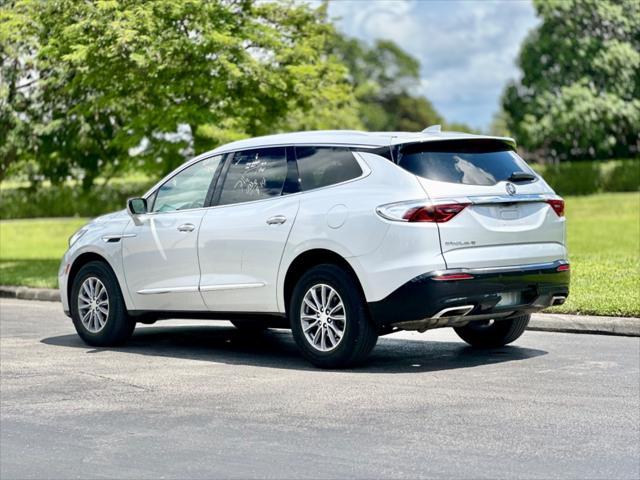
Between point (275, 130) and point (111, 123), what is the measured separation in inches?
146

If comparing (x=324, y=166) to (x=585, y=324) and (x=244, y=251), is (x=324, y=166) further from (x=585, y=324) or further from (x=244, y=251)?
(x=585, y=324)

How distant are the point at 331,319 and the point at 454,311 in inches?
40.3

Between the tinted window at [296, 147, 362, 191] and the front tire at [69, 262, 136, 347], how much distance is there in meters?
2.49

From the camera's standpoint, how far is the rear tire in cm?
1084

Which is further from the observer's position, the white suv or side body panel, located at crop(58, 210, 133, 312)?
side body panel, located at crop(58, 210, 133, 312)

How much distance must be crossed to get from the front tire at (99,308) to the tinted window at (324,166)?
8.18ft

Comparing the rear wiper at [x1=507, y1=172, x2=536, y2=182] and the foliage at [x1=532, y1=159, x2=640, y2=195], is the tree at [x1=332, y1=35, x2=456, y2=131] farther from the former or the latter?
the rear wiper at [x1=507, y1=172, x2=536, y2=182]

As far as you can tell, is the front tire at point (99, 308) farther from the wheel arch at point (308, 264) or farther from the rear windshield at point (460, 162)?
A: the rear windshield at point (460, 162)

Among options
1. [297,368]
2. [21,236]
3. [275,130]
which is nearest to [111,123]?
[275,130]

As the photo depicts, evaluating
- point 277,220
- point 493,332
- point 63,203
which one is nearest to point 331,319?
point 277,220

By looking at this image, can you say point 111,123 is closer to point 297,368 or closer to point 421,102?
point 297,368

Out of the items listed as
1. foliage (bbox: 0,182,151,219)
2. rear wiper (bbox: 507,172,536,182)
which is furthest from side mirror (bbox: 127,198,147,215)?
foliage (bbox: 0,182,151,219)

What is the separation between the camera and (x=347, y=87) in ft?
85.0

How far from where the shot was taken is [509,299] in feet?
31.0
